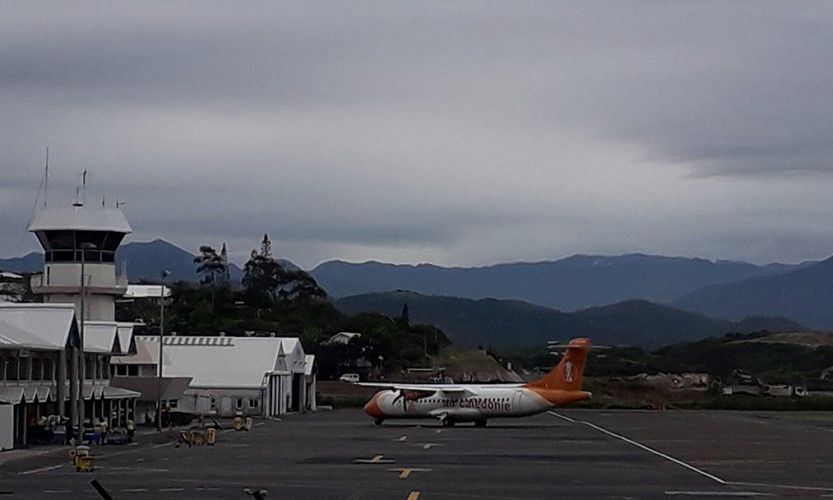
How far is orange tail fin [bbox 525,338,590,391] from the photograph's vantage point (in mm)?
76375

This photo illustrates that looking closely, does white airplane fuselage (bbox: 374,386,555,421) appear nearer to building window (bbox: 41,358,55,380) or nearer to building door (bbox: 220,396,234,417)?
building door (bbox: 220,396,234,417)

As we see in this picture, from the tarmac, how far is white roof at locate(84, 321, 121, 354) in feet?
20.2

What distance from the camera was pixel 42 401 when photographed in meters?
60.5

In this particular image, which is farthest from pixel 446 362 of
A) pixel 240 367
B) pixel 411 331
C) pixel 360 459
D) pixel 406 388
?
pixel 360 459

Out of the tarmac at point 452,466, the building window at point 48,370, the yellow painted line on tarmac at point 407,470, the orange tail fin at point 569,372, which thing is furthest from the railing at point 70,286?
the yellow painted line on tarmac at point 407,470

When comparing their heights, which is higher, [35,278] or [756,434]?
[35,278]

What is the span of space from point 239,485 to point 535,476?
7.94 m

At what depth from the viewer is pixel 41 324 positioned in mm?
61344

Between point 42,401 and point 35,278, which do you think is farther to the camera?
point 35,278

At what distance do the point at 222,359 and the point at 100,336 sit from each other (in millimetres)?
25622

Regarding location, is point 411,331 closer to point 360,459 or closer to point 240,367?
point 240,367

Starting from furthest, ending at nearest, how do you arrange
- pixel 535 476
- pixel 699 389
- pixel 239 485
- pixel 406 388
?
pixel 699 389 → pixel 406 388 → pixel 535 476 → pixel 239 485

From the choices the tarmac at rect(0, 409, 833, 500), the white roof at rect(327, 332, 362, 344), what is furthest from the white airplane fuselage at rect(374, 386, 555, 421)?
the white roof at rect(327, 332, 362, 344)

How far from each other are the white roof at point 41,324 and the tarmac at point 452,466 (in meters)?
5.47
